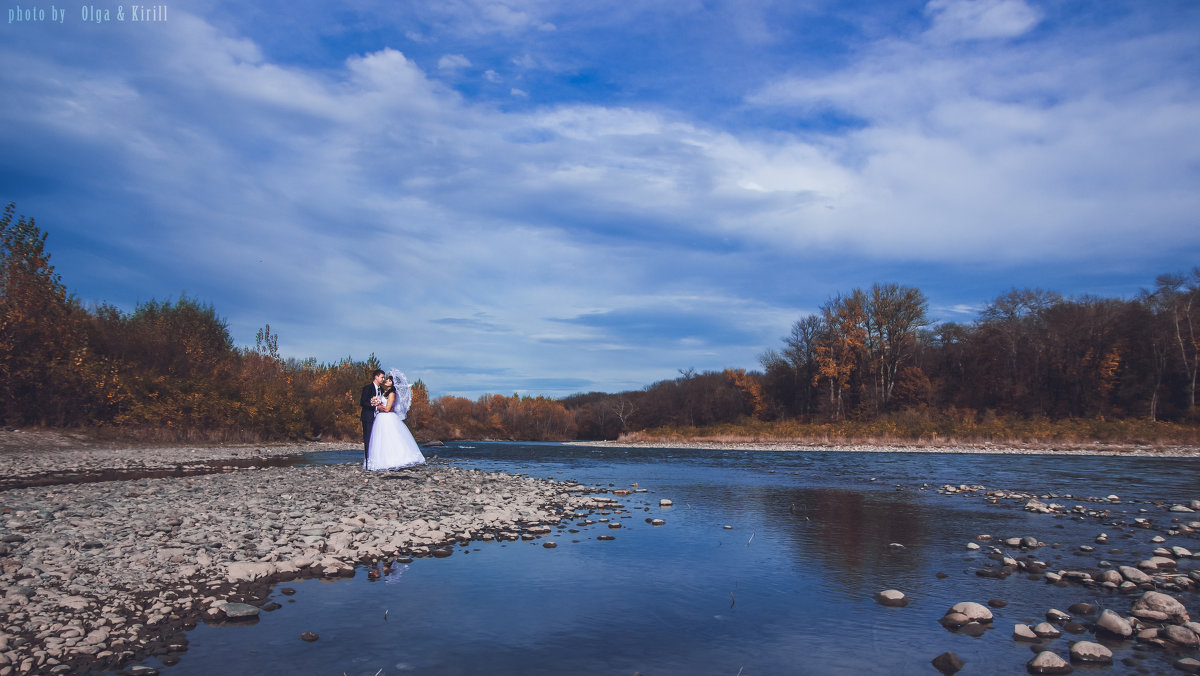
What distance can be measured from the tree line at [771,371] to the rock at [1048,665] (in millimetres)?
36480

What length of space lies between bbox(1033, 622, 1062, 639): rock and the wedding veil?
1678cm

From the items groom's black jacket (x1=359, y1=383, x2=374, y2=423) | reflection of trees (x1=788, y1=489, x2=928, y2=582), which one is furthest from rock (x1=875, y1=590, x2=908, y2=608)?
groom's black jacket (x1=359, y1=383, x2=374, y2=423)

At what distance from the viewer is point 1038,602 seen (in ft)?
24.3

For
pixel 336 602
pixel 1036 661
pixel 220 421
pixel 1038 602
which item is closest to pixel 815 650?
pixel 1036 661

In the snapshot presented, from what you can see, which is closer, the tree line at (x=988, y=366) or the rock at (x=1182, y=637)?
the rock at (x=1182, y=637)

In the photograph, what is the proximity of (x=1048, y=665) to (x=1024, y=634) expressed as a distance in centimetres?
83

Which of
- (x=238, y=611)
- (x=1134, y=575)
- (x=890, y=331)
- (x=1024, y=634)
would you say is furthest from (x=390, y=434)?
(x=890, y=331)

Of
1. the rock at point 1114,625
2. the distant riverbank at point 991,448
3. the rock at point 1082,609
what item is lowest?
the distant riverbank at point 991,448

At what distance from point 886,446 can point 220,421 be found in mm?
46002

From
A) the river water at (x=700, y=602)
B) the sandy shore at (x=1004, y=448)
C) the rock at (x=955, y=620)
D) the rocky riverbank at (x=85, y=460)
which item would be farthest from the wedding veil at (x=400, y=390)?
the sandy shore at (x=1004, y=448)

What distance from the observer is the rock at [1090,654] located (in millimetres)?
5520

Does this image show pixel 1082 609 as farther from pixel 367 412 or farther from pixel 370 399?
pixel 367 412

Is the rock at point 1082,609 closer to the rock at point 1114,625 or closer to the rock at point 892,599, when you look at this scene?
the rock at point 1114,625

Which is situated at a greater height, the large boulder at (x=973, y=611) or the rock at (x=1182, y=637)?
the rock at (x=1182, y=637)
